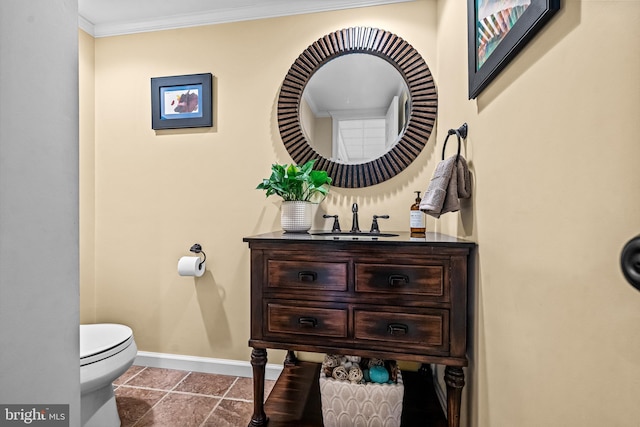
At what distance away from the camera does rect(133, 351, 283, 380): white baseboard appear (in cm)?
197

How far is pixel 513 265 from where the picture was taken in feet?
2.88

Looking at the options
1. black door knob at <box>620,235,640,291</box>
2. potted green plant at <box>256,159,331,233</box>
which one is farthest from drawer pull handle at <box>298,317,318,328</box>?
black door knob at <box>620,235,640,291</box>

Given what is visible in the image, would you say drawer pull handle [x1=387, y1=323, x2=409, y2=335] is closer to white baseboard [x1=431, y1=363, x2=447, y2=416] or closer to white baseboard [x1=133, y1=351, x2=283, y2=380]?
white baseboard [x1=431, y1=363, x2=447, y2=416]

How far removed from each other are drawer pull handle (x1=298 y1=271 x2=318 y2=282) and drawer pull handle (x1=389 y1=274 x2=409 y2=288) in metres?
0.32

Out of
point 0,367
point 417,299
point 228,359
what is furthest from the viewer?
point 228,359

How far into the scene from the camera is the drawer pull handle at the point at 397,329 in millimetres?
1236

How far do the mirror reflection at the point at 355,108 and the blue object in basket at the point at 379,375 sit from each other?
1165 millimetres

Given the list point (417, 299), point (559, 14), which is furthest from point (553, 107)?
point (417, 299)

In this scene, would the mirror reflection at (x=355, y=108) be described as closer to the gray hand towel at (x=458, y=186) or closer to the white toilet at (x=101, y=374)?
the gray hand towel at (x=458, y=186)

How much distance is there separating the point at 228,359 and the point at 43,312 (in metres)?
1.71

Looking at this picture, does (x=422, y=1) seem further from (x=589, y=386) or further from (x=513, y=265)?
(x=589, y=386)

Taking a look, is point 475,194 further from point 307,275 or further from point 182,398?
point 182,398

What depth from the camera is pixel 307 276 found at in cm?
133

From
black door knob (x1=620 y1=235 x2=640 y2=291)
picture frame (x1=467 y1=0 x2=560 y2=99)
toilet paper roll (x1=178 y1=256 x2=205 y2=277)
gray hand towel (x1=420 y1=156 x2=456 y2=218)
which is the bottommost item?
toilet paper roll (x1=178 y1=256 x2=205 y2=277)
